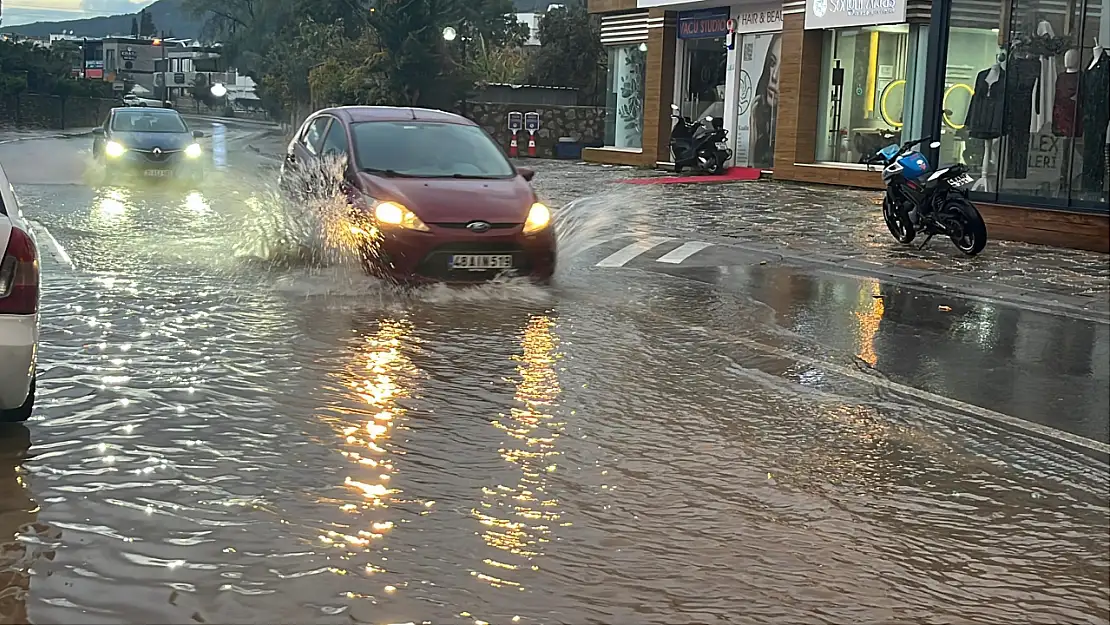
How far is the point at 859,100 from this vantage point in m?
24.9

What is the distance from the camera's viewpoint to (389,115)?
39.2 ft

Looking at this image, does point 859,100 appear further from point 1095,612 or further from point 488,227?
point 1095,612

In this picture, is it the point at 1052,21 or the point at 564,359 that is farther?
the point at 1052,21

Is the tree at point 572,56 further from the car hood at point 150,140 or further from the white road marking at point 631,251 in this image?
the white road marking at point 631,251

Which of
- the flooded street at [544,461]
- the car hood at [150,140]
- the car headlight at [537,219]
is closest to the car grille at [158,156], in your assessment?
the car hood at [150,140]

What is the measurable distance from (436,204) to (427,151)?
1319 millimetres

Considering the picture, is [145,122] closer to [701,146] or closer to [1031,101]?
[701,146]

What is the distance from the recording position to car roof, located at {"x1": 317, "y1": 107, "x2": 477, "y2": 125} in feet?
38.7

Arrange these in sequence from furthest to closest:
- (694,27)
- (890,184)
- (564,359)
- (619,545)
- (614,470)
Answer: (694,27) → (890,184) → (564,359) → (614,470) → (619,545)

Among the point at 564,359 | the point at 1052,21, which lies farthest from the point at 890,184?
the point at 564,359

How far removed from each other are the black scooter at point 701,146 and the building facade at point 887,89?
101 cm

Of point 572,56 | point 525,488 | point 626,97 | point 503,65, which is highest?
point 572,56

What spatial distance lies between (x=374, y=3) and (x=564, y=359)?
37.5 metres

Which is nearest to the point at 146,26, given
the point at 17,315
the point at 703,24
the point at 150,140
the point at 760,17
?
the point at 703,24
